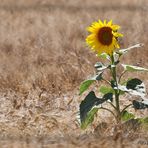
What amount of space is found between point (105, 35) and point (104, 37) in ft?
0.04

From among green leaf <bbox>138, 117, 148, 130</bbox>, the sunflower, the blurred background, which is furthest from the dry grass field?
the sunflower

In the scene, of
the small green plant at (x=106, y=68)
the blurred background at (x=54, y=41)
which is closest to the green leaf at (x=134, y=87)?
the small green plant at (x=106, y=68)

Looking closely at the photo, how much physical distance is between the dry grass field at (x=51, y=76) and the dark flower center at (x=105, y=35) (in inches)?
17.1

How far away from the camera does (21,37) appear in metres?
6.19

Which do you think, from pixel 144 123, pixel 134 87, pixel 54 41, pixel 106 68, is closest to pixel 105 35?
pixel 106 68

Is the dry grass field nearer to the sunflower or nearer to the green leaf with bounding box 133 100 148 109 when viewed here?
the green leaf with bounding box 133 100 148 109

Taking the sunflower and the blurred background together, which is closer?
the sunflower

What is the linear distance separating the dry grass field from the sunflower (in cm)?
40

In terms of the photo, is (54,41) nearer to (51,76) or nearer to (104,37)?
(51,76)

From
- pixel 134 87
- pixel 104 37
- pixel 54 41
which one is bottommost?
pixel 134 87

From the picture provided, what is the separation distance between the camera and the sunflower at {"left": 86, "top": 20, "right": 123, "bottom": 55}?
275cm

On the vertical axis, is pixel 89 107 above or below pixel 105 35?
below

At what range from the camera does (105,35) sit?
2830 millimetres

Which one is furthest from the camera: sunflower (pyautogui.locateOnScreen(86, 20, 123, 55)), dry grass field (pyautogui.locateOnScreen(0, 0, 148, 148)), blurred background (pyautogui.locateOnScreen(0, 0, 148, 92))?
blurred background (pyautogui.locateOnScreen(0, 0, 148, 92))
